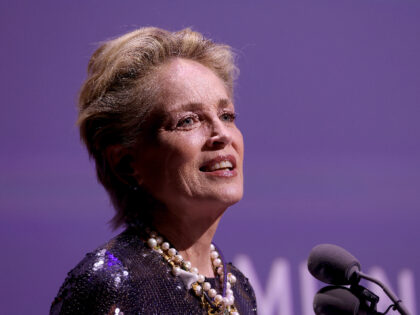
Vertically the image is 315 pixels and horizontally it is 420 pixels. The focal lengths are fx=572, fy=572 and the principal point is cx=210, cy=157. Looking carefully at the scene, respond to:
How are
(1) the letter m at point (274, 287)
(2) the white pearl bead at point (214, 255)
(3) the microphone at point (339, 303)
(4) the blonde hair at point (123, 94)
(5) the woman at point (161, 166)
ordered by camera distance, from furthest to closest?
1. (1) the letter m at point (274, 287)
2. (2) the white pearl bead at point (214, 255)
3. (4) the blonde hair at point (123, 94)
4. (5) the woman at point (161, 166)
5. (3) the microphone at point (339, 303)

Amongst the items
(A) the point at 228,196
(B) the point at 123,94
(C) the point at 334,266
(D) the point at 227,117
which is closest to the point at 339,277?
(C) the point at 334,266

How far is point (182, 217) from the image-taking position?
133cm

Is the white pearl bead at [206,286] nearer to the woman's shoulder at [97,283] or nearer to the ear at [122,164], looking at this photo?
the woman's shoulder at [97,283]

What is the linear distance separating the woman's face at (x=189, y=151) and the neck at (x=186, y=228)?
0.03m

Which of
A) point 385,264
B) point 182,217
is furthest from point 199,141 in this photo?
point 385,264

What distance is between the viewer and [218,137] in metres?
1.32

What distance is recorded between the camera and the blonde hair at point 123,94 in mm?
1359

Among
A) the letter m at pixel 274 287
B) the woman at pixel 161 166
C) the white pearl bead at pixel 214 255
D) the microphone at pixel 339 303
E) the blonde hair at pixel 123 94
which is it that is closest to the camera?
the microphone at pixel 339 303

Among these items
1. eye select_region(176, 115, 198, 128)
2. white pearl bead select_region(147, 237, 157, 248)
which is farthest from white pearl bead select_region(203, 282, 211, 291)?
eye select_region(176, 115, 198, 128)

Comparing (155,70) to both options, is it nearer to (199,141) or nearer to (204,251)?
(199,141)

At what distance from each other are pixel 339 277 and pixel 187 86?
0.57 m

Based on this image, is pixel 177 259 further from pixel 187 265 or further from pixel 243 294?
pixel 243 294

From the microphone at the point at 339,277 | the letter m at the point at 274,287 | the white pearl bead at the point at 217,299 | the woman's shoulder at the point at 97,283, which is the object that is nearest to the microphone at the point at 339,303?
the microphone at the point at 339,277

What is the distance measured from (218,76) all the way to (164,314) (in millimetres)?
627
